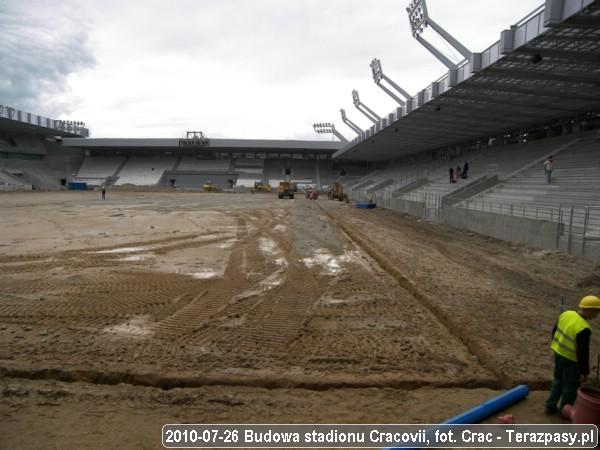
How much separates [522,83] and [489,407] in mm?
19358

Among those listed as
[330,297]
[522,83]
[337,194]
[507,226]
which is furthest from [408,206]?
[330,297]

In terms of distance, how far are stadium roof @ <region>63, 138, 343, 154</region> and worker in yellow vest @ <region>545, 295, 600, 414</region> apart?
73.0m

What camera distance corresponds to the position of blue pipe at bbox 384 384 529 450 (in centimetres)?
371

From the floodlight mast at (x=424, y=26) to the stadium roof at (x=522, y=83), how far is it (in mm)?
2056

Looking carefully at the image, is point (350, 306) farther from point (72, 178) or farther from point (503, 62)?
point (72, 178)

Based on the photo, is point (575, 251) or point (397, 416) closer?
point (397, 416)

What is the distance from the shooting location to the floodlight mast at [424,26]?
72.3ft

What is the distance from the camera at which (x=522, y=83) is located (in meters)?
18.8

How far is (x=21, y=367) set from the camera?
4922 millimetres

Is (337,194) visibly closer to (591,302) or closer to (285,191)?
(285,191)

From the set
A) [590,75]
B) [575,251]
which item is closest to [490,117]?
[590,75]

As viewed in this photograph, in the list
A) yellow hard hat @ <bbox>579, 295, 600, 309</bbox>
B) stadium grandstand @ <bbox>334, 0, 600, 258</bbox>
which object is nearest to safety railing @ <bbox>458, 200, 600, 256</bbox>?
stadium grandstand @ <bbox>334, 0, 600, 258</bbox>

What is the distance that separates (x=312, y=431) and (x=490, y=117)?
28550 mm

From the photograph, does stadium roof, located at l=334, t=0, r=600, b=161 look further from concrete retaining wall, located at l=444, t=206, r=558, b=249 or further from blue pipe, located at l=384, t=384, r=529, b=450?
blue pipe, located at l=384, t=384, r=529, b=450
